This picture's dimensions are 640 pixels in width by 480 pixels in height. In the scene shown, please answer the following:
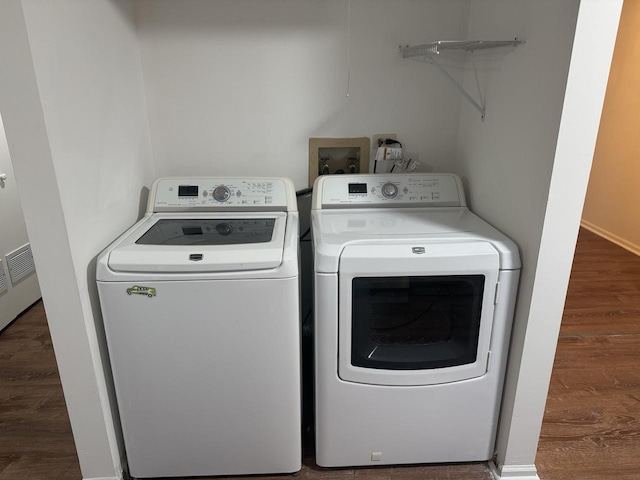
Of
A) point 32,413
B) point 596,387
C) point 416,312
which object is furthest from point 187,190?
point 596,387

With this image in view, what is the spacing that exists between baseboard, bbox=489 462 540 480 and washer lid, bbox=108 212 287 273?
1.16m

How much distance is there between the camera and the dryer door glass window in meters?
1.43

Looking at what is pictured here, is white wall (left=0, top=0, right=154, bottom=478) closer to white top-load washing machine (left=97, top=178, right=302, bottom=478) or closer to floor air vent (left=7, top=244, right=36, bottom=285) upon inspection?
white top-load washing machine (left=97, top=178, right=302, bottom=478)

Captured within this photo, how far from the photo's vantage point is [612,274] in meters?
3.36

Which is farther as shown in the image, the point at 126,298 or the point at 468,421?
the point at 468,421

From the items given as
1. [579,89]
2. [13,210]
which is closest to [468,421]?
[579,89]

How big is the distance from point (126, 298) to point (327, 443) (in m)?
0.88

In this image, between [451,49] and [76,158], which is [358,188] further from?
[76,158]

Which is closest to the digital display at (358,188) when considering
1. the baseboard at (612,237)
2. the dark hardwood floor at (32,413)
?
the dark hardwood floor at (32,413)

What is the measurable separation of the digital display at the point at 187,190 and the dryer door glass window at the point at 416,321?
836 millimetres

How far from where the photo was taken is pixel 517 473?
162 cm

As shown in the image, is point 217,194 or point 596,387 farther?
point 596,387

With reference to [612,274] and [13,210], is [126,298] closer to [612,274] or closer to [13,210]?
[13,210]

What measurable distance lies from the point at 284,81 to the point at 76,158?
0.96 metres
